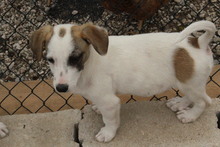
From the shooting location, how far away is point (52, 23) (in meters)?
4.42

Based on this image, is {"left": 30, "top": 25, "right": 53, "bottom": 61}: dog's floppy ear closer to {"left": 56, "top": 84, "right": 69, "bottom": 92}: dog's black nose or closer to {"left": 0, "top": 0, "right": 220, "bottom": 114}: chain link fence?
{"left": 56, "top": 84, "right": 69, "bottom": 92}: dog's black nose

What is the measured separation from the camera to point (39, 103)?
335 centimetres

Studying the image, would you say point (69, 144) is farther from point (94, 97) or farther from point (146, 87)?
point (146, 87)

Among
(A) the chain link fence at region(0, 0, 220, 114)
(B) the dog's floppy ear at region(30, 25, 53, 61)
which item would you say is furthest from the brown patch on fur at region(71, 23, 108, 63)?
(A) the chain link fence at region(0, 0, 220, 114)

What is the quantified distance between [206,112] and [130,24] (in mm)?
1822

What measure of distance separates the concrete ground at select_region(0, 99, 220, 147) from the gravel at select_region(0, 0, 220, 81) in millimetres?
1125

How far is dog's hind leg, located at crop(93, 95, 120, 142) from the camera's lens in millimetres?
2424

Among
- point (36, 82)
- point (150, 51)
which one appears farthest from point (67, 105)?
point (150, 51)

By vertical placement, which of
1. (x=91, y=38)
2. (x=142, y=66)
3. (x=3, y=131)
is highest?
(x=91, y=38)

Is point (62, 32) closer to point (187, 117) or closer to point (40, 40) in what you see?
point (40, 40)

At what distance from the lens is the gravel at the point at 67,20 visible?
400cm

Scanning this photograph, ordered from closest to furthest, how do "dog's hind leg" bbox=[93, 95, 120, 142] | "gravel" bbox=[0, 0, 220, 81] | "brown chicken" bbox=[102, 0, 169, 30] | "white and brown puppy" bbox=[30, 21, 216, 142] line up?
"white and brown puppy" bbox=[30, 21, 216, 142], "dog's hind leg" bbox=[93, 95, 120, 142], "brown chicken" bbox=[102, 0, 169, 30], "gravel" bbox=[0, 0, 220, 81]

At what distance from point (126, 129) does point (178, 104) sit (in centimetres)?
42

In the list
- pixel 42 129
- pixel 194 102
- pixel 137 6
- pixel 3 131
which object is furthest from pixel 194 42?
pixel 137 6
